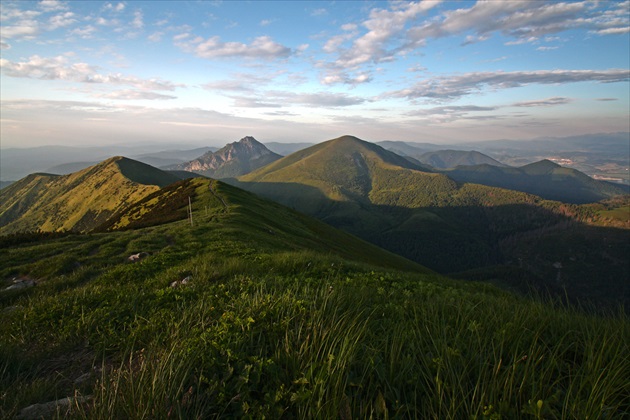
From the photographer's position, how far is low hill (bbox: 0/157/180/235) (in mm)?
124688

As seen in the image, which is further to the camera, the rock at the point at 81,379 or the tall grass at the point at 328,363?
the rock at the point at 81,379

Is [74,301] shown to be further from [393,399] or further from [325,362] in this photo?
[393,399]

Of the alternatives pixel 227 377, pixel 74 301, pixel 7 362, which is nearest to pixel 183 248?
pixel 74 301

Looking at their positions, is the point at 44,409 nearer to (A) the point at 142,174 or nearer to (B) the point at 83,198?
(B) the point at 83,198

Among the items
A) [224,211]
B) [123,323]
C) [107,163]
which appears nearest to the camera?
[123,323]

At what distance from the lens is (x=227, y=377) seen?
3.36m

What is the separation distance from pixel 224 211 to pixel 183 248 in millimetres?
20431

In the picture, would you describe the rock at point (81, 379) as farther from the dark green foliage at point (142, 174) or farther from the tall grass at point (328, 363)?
the dark green foliage at point (142, 174)

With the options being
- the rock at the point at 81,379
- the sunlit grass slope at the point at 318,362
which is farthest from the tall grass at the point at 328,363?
the rock at the point at 81,379

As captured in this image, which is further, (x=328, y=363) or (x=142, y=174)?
(x=142, y=174)

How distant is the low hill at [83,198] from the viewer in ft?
409

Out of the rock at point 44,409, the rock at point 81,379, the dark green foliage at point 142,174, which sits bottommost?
the rock at point 81,379

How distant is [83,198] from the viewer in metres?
150

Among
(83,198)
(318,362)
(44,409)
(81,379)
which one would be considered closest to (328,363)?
(318,362)
